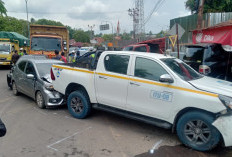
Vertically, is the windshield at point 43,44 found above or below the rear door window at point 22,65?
above

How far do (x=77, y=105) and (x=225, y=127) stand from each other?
368 cm

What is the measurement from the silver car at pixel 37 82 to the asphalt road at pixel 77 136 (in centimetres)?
41

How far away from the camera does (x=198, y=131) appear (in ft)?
12.9

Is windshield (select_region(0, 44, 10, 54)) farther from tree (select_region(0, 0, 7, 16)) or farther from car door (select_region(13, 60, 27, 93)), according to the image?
tree (select_region(0, 0, 7, 16))

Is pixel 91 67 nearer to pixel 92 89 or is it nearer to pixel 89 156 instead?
pixel 92 89

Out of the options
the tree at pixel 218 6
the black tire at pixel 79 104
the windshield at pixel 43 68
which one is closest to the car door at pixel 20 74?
the windshield at pixel 43 68

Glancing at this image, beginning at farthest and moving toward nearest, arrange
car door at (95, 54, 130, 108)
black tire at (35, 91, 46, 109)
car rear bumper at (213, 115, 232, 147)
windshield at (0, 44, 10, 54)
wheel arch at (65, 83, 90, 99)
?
windshield at (0, 44, 10, 54)
black tire at (35, 91, 46, 109)
wheel arch at (65, 83, 90, 99)
car door at (95, 54, 130, 108)
car rear bumper at (213, 115, 232, 147)

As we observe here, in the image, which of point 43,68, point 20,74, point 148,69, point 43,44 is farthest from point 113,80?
point 43,44

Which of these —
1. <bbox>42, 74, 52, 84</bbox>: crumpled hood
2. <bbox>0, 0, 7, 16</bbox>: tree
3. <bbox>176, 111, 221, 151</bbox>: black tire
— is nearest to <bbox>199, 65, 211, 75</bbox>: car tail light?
<bbox>176, 111, 221, 151</bbox>: black tire

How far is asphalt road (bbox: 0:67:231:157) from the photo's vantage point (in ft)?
13.1

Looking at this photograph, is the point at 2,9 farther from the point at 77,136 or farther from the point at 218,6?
the point at 77,136

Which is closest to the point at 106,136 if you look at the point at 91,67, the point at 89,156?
the point at 89,156

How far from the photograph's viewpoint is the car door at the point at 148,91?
4215mm

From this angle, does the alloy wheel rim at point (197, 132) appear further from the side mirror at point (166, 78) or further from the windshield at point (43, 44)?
the windshield at point (43, 44)
